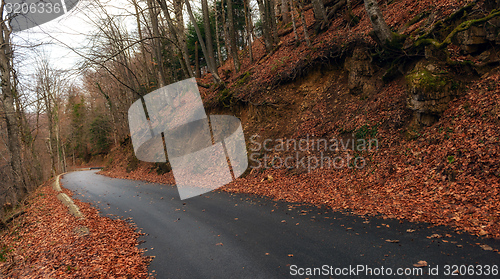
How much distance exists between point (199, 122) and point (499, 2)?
16.1m

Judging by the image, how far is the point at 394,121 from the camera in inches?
352

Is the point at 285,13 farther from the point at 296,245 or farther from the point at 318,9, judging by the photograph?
the point at 296,245

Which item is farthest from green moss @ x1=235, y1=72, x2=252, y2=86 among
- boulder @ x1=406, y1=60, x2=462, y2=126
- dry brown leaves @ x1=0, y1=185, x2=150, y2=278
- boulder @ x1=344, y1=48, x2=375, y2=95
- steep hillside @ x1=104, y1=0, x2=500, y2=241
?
dry brown leaves @ x1=0, y1=185, x2=150, y2=278

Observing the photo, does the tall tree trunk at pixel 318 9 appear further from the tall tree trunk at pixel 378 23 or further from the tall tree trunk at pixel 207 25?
the tall tree trunk at pixel 207 25

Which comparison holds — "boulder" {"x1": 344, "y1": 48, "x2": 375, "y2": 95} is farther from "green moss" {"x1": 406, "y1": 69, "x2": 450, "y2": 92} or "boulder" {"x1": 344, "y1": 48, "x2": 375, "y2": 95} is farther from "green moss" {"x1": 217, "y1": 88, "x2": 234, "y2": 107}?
"green moss" {"x1": 217, "y1": 88, "x2": 234, "y2": 107}

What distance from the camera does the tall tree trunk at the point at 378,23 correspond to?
927 cm

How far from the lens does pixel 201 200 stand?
9.92 meters

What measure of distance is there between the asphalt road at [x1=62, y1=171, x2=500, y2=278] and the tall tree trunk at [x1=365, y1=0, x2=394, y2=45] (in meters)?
7.11

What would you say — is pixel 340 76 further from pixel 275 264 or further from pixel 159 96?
pixel 159 96

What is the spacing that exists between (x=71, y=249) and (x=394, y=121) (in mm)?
10193

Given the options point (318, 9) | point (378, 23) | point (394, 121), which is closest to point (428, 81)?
point (394, 121)

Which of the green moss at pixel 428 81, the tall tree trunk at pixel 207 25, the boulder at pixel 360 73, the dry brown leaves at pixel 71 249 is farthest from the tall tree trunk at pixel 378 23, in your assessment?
the dry brown leaves at pixel 71 249

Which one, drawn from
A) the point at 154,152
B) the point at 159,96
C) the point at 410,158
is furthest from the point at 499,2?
the point at 159,96

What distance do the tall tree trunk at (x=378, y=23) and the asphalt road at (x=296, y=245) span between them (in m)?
7.11
